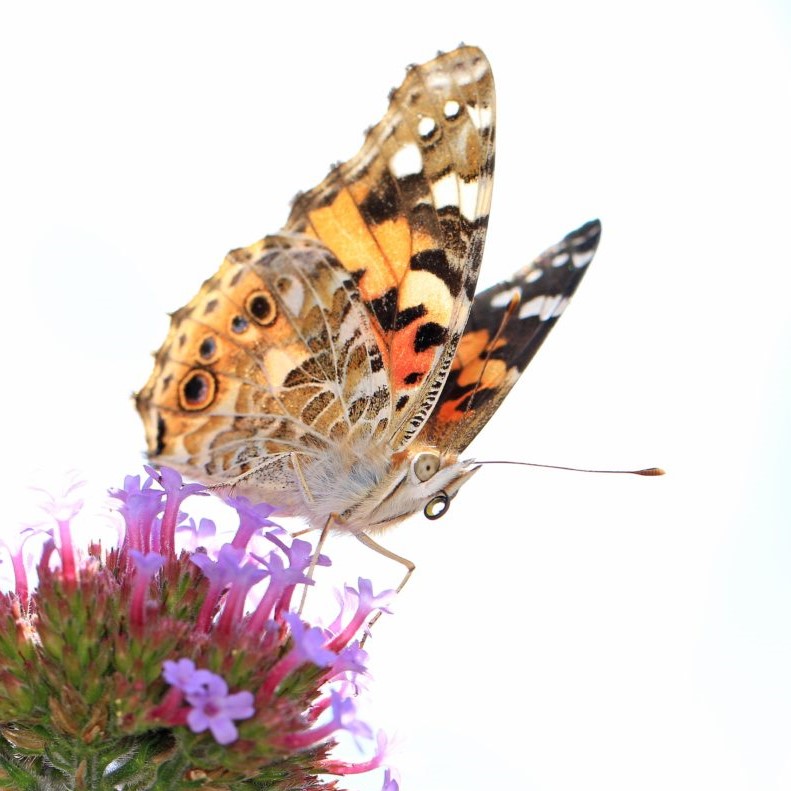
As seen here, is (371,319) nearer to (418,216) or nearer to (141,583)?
(418,216)

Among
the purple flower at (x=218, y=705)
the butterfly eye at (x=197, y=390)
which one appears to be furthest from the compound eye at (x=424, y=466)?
the purple flower at (x=218, y=705)

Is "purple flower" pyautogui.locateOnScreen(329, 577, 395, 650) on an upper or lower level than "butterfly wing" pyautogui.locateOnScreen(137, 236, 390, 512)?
lower

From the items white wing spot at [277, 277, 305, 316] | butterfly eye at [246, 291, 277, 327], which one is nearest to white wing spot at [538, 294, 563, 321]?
white wing spot at [277, 277, 305, 316]

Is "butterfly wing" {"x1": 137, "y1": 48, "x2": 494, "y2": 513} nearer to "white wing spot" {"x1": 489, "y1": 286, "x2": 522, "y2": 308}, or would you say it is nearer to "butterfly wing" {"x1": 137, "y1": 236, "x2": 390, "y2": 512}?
"butterfly wing" {"x1": 137, "y1": 236, "x2": 390, "y2": 512}

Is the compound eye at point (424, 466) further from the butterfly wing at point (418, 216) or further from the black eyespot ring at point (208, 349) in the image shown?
the black eyespot ring at point (208, 349)

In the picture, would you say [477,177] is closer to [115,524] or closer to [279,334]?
[279,334]
